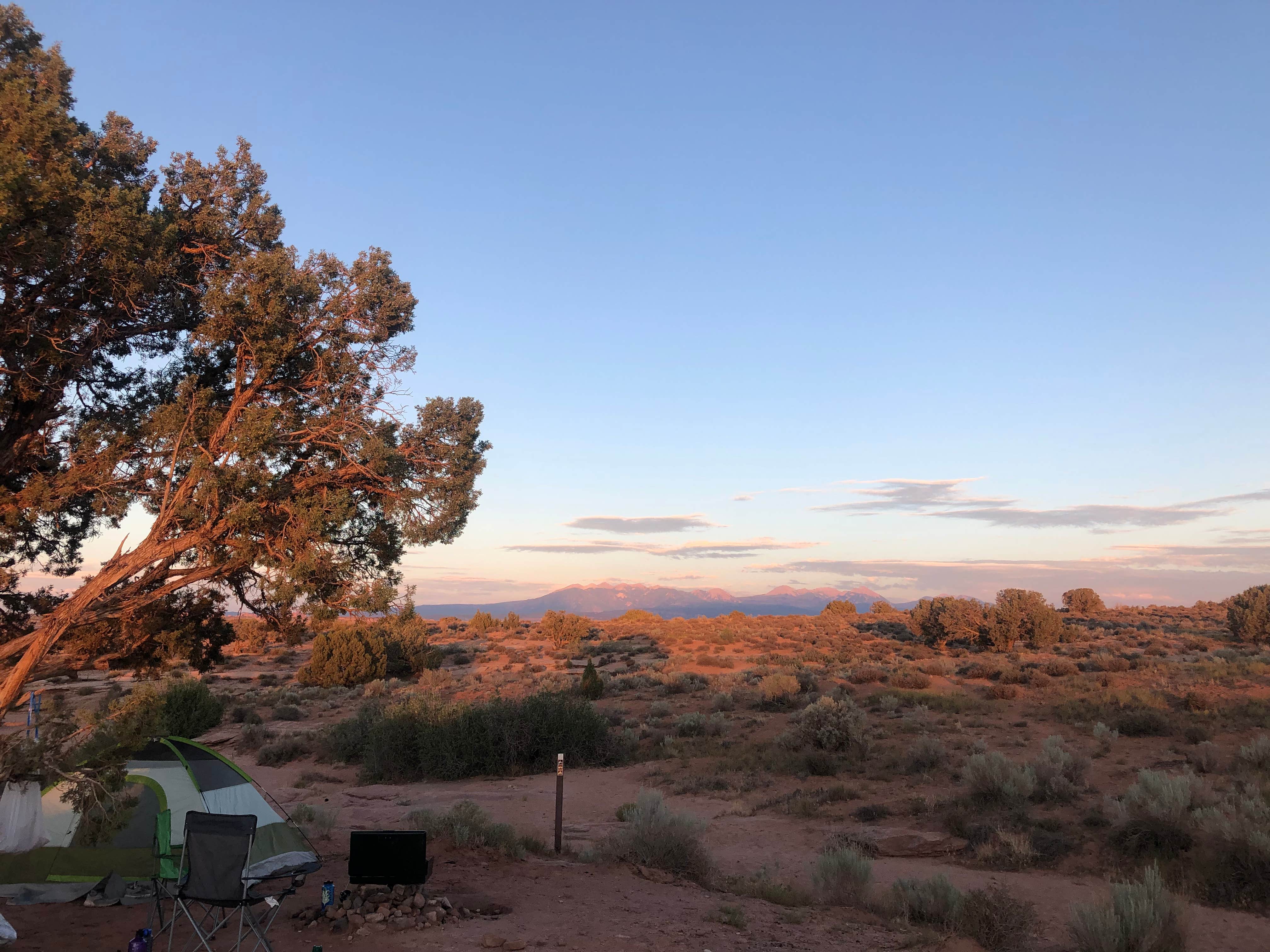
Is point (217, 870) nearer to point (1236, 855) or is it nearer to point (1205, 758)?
point (1236, 855)

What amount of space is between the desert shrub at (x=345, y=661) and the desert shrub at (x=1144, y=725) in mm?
26610

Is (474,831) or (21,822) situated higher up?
(21,822)

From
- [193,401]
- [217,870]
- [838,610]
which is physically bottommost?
[838,610]

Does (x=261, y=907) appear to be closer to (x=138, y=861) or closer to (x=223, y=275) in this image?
(x=138, y=861)

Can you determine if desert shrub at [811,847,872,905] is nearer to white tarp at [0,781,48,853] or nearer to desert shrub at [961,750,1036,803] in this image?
desert shrub at [961,750,1036,803]

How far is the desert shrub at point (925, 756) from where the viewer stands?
48.9ft

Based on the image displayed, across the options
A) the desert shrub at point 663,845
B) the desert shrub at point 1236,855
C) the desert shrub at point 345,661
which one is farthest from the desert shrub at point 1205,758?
the desert shrub at point 345,661

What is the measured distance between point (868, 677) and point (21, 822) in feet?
74.3

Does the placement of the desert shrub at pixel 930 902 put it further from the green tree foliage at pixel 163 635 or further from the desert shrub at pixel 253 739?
the desert shrub at pixel 253 739

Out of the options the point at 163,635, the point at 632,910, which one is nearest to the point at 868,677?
the point at 632,910

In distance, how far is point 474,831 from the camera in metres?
11.4

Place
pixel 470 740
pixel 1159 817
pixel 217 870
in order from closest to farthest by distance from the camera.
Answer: pixel 217 870
pixel 1159 817
pixel 470 740

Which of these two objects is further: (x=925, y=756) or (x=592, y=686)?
(x=592, y=686)

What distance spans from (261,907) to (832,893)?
272 inches
